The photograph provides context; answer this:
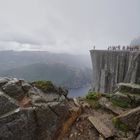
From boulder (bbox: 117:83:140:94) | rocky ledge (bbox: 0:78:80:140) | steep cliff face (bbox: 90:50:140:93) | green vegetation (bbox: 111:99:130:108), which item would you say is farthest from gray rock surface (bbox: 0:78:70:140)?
steep cliff face (bbox: 90:50:140:93)

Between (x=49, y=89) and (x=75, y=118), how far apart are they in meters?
3.58

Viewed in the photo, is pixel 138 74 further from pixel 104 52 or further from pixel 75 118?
pixel 75 118

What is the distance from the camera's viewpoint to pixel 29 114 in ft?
41.1

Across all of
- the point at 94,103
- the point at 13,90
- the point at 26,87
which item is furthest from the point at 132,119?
the point at 13,90

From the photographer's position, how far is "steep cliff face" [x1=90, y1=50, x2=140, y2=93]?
123 ft

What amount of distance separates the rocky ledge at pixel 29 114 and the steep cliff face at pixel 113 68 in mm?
24796

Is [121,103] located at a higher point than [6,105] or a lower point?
lower

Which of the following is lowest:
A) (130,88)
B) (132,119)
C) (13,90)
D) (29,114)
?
(132,119)

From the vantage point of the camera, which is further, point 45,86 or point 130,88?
point 130,88

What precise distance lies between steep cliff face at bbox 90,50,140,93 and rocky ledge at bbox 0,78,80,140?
24.8 meters

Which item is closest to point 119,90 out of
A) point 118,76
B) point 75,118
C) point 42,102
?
point 75,118

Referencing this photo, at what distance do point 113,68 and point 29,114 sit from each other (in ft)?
118

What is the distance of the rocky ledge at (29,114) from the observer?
11.9 m

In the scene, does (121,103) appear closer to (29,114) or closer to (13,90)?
(29,114)
